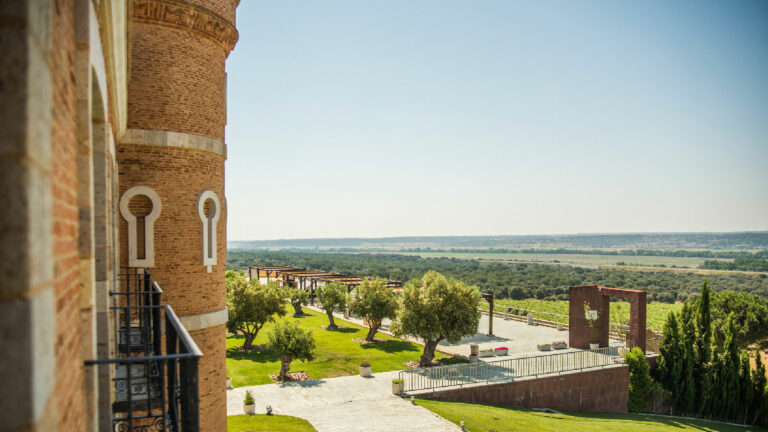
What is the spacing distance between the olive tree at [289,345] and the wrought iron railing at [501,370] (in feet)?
15.5

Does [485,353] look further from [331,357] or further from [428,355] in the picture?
[331,357]

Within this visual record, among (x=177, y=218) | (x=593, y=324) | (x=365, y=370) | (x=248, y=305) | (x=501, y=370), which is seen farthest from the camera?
(x=593, y=324)

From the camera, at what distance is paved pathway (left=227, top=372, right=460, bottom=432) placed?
1827 cm

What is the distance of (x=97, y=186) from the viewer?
17.6 feet

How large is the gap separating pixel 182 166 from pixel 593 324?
29.1 m

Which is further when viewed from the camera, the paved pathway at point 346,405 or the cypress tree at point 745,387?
the cypress tree at point 745,387

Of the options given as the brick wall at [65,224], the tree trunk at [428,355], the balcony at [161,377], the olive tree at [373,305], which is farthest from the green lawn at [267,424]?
the olive tree at [373,305]

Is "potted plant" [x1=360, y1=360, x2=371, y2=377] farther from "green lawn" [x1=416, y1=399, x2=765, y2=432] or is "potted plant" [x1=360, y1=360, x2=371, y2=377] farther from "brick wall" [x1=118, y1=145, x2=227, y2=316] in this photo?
"brick wall" [x1=118, y1=145, x2=227, y2=316]

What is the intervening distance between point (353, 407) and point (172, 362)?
16923 mm

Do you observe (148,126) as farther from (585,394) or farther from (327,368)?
(585,394)

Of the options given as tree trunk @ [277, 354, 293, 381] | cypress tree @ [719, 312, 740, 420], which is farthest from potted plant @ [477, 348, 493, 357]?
cypress tree @ [719, 312, 740, 420]

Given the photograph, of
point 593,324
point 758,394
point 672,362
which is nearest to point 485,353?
point 593,324

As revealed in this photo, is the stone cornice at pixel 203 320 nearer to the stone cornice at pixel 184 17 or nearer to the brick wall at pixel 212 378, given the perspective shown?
the brick wall at pixel 212 378

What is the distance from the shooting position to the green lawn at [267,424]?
17297mm
